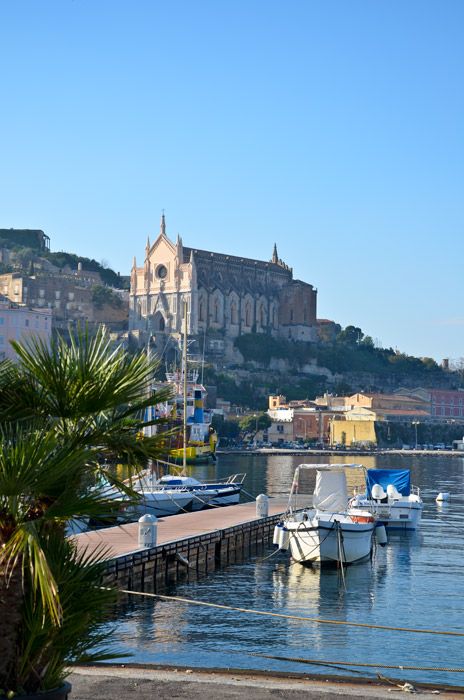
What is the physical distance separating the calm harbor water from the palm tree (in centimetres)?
102

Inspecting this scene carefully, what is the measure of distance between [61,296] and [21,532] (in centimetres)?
15372

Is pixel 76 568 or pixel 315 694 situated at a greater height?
pixel 76 568

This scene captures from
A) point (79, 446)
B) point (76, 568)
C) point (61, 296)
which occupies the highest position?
point (61, 296)

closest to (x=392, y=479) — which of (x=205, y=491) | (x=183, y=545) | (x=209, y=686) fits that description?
(x=205, y=491)

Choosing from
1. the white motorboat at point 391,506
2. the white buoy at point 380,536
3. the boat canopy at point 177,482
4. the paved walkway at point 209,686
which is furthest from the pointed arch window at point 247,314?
the paved walkway at point 209,686

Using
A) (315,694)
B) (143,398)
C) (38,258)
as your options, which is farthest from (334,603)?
(38,258)

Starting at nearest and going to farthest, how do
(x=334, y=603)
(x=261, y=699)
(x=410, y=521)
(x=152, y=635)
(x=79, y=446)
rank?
(x=79, y=446) → (x=261, y=699) → (x=152, y=635) → (x=334, y=603) → (x=410, y=521)

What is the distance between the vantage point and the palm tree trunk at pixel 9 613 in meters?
9.60

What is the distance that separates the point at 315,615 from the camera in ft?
78.6

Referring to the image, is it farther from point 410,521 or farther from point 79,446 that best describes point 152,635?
point 410,521

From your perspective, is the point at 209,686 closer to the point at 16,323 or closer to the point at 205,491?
the point at 205,491

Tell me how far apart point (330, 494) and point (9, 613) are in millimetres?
25605

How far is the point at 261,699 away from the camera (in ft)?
43.2

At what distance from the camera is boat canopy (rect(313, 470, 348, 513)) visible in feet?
112
